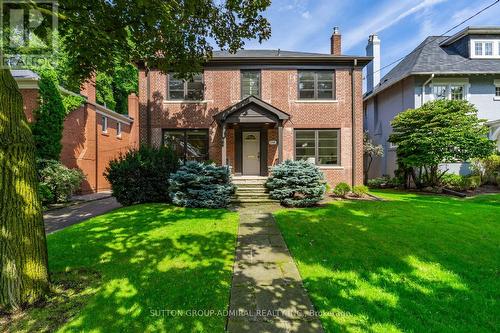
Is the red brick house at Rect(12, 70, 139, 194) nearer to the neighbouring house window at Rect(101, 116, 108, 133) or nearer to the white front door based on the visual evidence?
the neighbouring house window at Rect(101, 116, 108, 133)

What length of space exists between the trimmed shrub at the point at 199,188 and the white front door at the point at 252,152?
387cm

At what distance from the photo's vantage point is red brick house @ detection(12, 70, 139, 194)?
11.8m

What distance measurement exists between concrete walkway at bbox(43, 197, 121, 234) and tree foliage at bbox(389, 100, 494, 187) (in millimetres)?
14771

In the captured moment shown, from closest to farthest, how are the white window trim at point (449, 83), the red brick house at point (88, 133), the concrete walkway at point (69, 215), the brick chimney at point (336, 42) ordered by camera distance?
1. the concrete walkway at point (69, 215)
2. the red brick house at point (88, 133)
3. the brick chimney at point (336, 42)
4. the white window trim at point (449, 83)

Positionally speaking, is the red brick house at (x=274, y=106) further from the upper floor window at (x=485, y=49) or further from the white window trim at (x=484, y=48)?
the upper floor window at (x=485, y=49)

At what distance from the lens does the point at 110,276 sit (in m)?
3.86

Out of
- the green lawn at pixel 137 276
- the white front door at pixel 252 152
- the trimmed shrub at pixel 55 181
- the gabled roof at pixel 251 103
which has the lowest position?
the green lawn at pixel 137 276

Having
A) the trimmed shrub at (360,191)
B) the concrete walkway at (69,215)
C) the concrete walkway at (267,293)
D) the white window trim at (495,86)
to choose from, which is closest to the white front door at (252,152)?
the trimmed shrub at (360,191)

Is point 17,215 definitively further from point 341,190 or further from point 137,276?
point 341,190

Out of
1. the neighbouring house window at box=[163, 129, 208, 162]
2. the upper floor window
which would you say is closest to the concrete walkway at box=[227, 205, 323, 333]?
the neighbouring house window at box=[163, 129, 208, 162]

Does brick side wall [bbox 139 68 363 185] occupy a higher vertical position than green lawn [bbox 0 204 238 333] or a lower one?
higher

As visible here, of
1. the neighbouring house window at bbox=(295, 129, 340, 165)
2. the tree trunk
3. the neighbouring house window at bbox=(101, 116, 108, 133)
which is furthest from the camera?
the neighbouring house window at bbox=(101, 116, 108, 133)

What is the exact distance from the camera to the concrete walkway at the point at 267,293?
2.78m

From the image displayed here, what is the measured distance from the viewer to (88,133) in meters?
15.3
